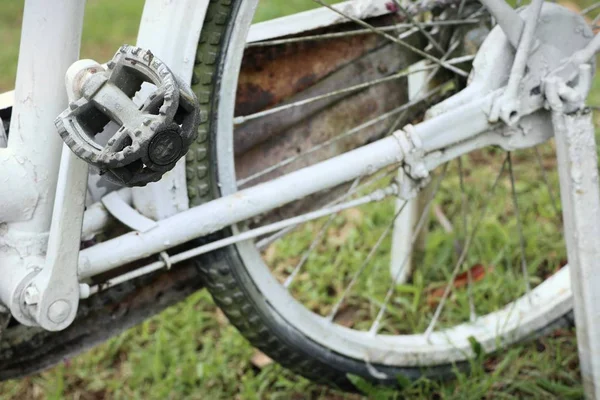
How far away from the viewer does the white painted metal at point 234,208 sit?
0.99 m

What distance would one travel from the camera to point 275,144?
1.27 m

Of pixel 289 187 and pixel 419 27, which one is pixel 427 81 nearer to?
pixel 419 27

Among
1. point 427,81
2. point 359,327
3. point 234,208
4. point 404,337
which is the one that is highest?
point 427,81

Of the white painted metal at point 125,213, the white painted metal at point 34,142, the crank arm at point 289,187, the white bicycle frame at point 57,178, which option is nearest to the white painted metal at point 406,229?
the crank arm at point 289,187

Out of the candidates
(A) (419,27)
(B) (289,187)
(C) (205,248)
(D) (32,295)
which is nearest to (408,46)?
(A) (419,27)

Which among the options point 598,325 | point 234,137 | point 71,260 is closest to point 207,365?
point 234,137

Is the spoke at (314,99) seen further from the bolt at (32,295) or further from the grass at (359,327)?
the grass at (359,327)

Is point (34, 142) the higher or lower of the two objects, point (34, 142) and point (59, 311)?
the higher

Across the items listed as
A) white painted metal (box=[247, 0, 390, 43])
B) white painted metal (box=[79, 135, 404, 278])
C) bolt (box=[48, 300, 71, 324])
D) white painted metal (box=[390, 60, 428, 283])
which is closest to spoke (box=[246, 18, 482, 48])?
white painted metal (box=[247, 0, 390, 43])

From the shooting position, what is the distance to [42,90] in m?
0.94

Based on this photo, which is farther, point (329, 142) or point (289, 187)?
point (329, 142)

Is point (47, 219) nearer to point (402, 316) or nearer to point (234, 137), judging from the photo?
point (234, 137)

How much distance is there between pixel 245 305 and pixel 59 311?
309 millimetres

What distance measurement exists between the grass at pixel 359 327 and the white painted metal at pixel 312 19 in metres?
0.60
